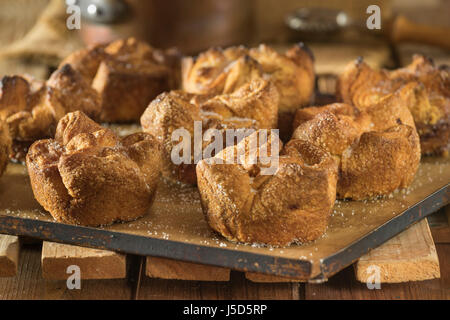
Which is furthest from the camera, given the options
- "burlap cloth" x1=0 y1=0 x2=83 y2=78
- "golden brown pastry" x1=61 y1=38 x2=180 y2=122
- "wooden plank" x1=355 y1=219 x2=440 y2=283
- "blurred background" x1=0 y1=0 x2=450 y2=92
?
"burlap cloth" x1=0 y1=0 x2=83 y2=78

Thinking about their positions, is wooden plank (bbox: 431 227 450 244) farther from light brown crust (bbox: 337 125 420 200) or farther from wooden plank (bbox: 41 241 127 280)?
wooden plank (bbox: 41 241 127 280)

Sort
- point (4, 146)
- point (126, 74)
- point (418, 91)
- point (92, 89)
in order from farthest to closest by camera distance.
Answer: point (126, 74) < point (92, 89) < point (418, 91) < point (4, 146)

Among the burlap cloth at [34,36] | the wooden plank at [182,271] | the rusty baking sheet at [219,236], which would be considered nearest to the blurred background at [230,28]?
the burlap cloth at [34,36]

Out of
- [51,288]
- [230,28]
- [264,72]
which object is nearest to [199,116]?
[264,72]

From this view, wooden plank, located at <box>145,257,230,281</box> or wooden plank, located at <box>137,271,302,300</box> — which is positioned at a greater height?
wooden plank, located at <box>145,257,230,281</box>

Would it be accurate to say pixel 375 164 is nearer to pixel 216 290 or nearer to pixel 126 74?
pixel 216 290

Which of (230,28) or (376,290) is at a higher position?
(230,28)

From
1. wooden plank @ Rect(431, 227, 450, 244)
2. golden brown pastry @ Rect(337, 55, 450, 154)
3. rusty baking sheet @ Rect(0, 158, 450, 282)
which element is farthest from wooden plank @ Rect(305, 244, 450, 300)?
golden brown pastry @ Rect(337, 55, 450, 154)
